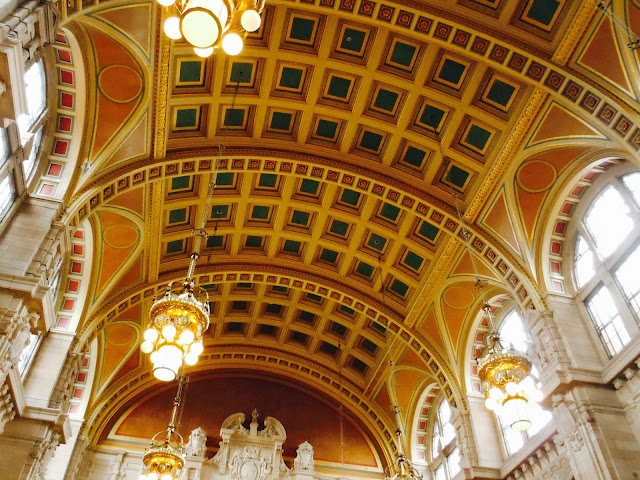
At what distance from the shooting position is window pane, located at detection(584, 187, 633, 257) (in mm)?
10930

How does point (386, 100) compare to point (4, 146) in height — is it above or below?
above

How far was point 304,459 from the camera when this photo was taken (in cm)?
1703

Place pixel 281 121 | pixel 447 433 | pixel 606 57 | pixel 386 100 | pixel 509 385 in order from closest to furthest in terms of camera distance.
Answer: pixel 509 385 → pixel 606 57 → pixel 386 100 → pixel 281 121 → pixel 447 433

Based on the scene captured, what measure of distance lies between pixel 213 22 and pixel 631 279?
9.42 meters

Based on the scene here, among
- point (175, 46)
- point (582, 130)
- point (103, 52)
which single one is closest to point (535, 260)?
point (582, 130)

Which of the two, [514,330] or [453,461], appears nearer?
[514,330]

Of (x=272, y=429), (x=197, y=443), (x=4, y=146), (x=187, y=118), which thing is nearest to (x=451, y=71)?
(x=187, y=118)

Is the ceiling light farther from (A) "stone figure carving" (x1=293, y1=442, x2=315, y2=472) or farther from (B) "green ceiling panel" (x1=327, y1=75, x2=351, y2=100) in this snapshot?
(A) "stone figure carving" (x1=293, y1=442, x2=315, y2=472)

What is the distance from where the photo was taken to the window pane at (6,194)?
960 centimetres

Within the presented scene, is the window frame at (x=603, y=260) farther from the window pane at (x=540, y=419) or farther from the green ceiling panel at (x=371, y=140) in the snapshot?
the green ceiling panel at (x=371, y=140)

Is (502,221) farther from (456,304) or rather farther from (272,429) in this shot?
(272,429)

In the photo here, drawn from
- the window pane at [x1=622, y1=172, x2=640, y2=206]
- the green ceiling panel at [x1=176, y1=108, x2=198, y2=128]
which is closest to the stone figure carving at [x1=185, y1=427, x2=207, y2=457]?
the green ceiling panel at [x1=176, y1=108, x2=198, y2=128]

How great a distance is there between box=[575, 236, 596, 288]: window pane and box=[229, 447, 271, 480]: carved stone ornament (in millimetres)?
10518

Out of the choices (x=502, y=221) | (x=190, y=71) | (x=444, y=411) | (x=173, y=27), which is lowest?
(x=173, y=27)
